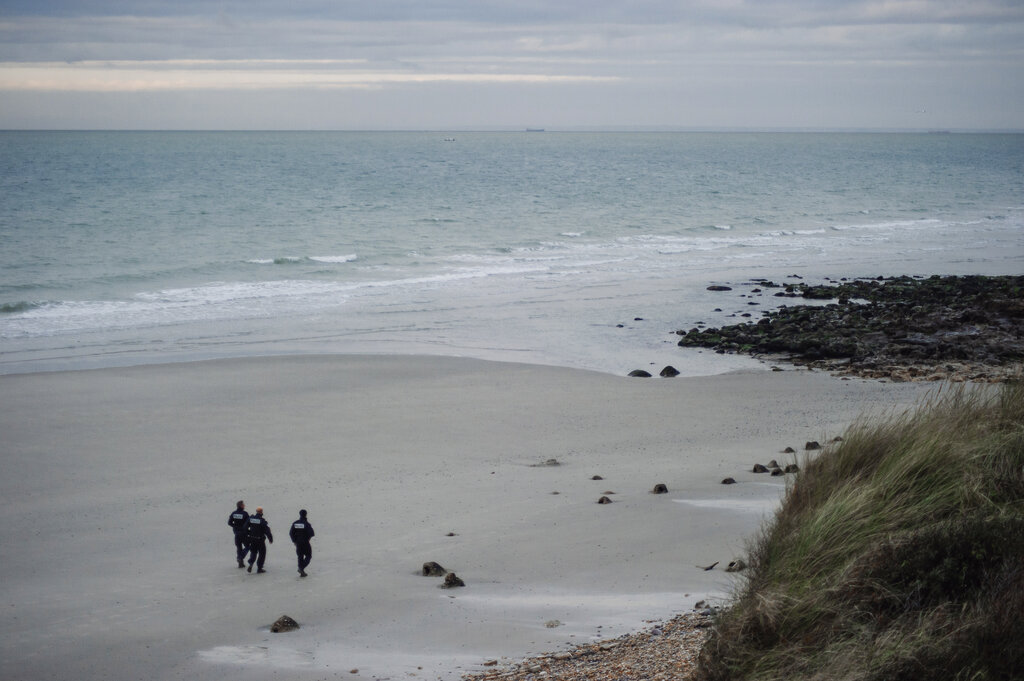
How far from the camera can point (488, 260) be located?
42.8 meters

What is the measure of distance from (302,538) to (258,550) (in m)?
0.71

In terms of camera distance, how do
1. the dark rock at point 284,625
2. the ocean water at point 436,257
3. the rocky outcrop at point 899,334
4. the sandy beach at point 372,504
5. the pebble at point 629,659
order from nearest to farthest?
the pebble at point 629,659 → the sandy beach at point 372,504 → the dark rock at point 284,625 → the rocky outcrop at point 899,334 → the ocean water at point 436,257

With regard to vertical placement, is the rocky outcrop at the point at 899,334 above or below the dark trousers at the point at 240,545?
above

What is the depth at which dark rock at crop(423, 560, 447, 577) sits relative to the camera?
412 inches

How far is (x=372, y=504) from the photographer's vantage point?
13.1 metres

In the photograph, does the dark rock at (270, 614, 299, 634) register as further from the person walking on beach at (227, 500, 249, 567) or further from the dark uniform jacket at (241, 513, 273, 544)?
the person walking on beach at (227, 500, 249, 567)

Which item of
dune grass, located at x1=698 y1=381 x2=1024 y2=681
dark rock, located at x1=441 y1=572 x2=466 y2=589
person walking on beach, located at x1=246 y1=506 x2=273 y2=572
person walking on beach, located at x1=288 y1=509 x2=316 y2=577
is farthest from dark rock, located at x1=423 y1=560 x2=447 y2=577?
dune grass, located at x1=698 y1=381 x2=1024 y2=681

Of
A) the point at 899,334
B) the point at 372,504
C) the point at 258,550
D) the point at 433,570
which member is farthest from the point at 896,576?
the point at 899,334

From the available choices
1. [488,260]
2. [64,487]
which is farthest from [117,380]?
[488,260]

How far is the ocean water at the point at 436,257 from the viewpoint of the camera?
25.5 m

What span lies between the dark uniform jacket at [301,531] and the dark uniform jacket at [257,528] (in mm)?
385

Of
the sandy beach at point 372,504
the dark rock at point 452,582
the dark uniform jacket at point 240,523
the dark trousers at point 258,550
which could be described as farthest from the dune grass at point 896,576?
the dark uniform jacket at point 240,523

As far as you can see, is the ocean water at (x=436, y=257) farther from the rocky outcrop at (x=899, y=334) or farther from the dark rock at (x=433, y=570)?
the dark rock at (x=433, y=570)

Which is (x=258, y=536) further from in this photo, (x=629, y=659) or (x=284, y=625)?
(x=629, y=659)
